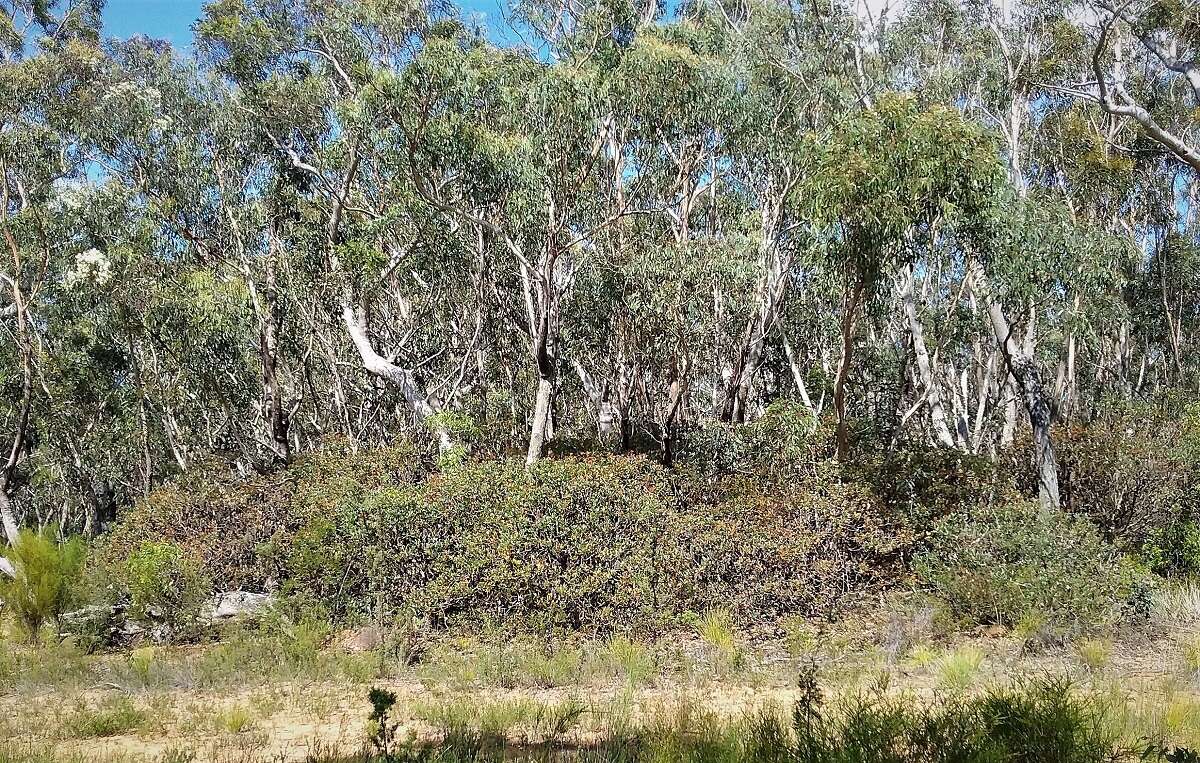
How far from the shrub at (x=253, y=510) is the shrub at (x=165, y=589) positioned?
4.30 feet

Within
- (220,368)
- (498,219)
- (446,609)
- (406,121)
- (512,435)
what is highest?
(406,121)

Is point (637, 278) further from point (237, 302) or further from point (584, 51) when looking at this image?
point (237, 302)

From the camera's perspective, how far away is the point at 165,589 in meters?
9.38

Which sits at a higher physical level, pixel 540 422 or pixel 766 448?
pixel 540 422

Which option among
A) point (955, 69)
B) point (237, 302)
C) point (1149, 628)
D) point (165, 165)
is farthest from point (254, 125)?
point (1149, 628)

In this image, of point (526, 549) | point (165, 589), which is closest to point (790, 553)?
point (526, 549)

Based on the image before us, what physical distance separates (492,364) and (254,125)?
25.2 feet

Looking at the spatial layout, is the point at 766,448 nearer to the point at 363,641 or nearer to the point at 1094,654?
the point at 1094,654

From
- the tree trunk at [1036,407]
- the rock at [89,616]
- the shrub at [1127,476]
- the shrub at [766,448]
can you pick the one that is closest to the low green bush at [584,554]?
the shrub at [766,448]

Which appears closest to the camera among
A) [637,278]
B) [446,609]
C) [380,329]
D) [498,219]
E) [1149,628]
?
[1149,628]

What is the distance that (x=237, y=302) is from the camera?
16.0 m

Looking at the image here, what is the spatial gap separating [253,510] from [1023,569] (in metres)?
10.5

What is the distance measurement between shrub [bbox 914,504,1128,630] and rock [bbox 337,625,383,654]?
5574mm

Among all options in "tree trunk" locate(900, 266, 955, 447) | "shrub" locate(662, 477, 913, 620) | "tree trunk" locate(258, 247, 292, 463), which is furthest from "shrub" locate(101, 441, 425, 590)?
"tree trunk" locate(900, 266, 955, 447)
